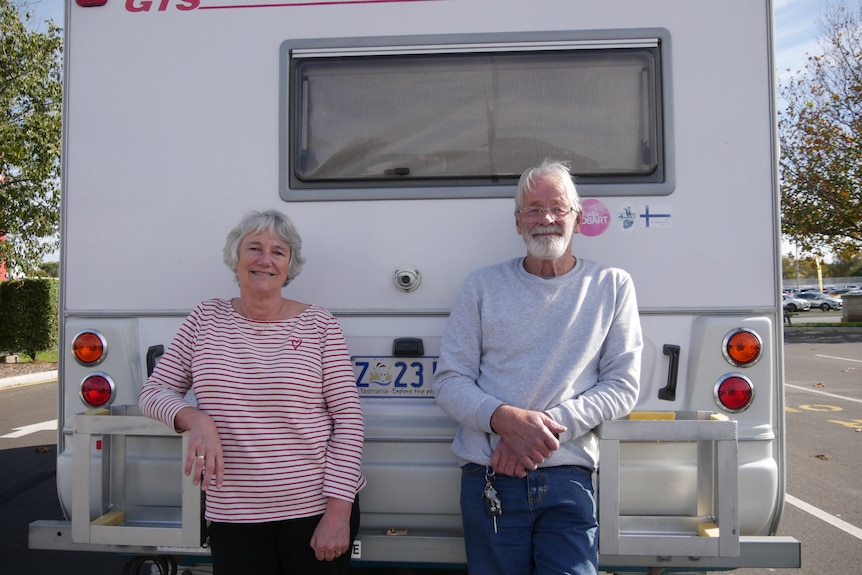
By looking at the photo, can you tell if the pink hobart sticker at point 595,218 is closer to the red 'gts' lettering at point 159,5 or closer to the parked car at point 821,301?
the red 'gts' lettering at point 159,5

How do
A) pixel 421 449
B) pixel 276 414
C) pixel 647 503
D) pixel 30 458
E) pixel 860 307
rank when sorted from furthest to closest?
pixel 860 307 < pixel 30 458 < pixel 421 449 < pixel 647 503 < pixel 276 414

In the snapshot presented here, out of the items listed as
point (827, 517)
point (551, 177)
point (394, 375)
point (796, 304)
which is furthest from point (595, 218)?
point (796, 304)

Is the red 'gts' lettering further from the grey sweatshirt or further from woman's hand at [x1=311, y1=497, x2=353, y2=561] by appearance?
woman's hand at [x1=311, y1=497, x2=353, y2=561]

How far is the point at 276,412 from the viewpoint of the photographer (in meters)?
2.17

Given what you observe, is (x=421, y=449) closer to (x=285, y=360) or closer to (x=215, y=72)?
(x=285, y=360)

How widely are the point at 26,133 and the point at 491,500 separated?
1032cm

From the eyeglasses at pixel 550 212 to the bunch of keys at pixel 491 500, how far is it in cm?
83

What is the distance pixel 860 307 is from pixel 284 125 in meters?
25.7

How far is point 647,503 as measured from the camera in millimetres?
2355

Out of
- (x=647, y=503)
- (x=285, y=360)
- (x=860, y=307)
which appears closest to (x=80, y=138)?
(x=285, y=360)

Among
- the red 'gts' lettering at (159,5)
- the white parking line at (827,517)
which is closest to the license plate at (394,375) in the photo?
the red 'gts' lettering at (159,5)

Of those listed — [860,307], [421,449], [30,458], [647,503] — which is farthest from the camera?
[860,307]

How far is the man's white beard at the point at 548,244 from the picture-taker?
7.29 ft

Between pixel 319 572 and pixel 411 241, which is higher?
pixel 411 241
